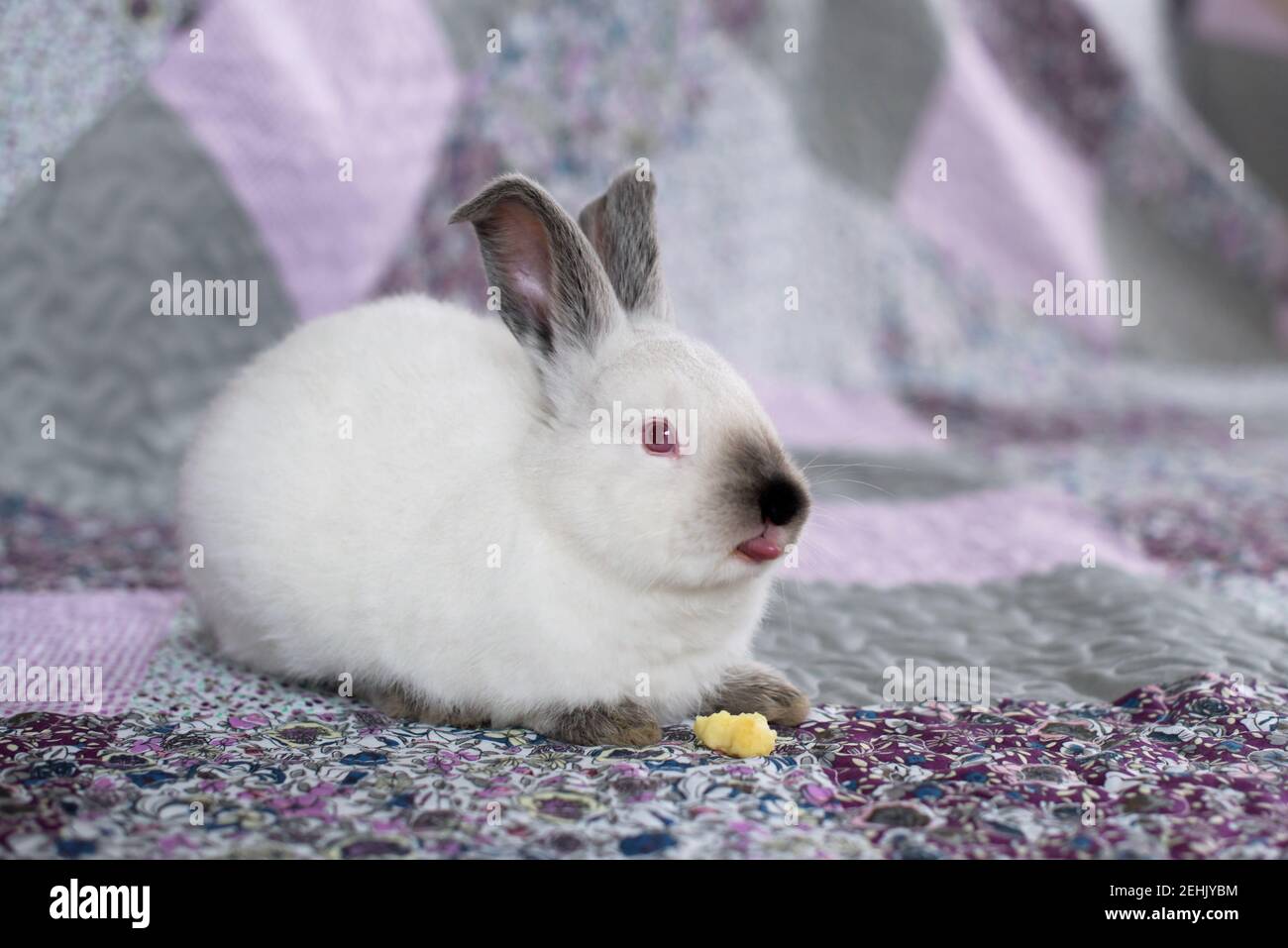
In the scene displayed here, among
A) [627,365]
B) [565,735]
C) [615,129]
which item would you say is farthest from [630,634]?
[615,129]

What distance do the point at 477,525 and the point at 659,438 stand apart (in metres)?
0.21

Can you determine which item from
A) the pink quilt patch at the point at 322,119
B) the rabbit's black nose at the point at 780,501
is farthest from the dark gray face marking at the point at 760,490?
the pink quilt patch at the point at 322,119

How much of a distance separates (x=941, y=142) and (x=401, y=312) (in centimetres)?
210

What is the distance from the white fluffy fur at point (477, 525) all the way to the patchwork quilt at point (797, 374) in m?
0.07

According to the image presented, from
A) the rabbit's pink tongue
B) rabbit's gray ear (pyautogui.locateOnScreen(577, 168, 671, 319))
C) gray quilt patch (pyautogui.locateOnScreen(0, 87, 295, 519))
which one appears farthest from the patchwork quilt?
rabbit's gray ear (pyautogui.locateOnScreen(577, 168, 671, 319))

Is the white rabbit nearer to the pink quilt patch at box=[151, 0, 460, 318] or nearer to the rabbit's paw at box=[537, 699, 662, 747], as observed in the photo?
the rabbit's paw at box=[537, 699, 662, 747]

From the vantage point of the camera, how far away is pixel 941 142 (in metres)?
3.21

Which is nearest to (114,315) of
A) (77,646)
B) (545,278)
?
(77,646)

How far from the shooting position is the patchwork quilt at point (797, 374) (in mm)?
1125

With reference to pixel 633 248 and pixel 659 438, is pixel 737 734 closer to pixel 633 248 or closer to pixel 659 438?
pixel 659 438

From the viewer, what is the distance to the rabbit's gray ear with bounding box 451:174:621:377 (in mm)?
1265

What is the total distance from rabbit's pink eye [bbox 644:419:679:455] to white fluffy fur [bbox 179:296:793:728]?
0.01m

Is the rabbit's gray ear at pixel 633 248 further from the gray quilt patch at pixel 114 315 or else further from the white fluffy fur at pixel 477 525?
the gray quilt patch at pixel 114 315

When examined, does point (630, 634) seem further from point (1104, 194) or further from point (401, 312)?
point (1104, 194)
